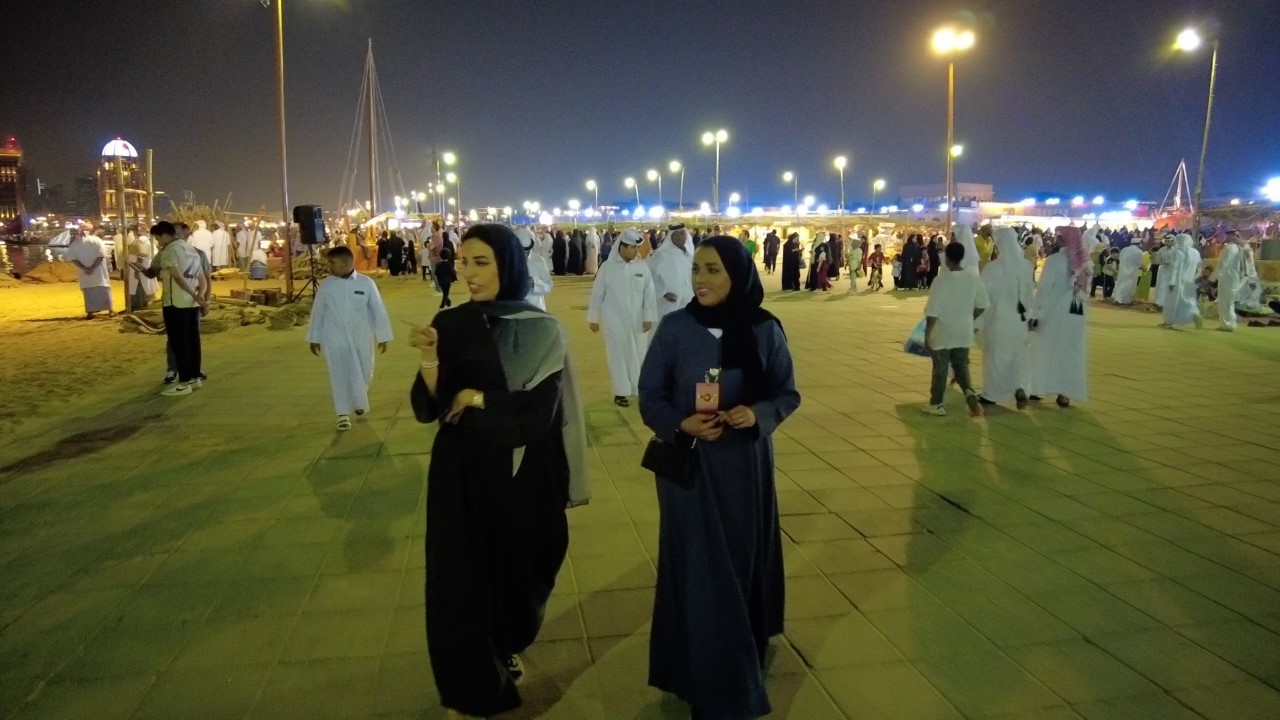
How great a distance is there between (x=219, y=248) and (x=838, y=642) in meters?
27.6

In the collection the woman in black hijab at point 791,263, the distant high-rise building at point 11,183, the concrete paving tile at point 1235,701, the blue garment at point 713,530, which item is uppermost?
the distant high-rise building at point 11,183

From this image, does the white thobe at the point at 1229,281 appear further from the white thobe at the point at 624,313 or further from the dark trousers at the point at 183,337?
the dark trousers at the point at 183,337

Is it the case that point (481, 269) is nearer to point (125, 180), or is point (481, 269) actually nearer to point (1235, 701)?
point (1235, 701)

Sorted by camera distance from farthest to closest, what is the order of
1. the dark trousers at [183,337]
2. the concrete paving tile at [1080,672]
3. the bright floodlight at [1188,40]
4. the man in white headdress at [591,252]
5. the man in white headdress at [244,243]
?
the man in white headdress at [591,252], the man in white headdress at [244,243], the bright floodlight at [1188,40], the dark trousers at [183,337], the concrete paving tile at [1080,672]

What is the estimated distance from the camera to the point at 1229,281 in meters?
14.1

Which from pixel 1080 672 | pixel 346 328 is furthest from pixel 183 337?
pixel 1080 672

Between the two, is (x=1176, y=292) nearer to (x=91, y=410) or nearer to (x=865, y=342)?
(x=865, y=342)

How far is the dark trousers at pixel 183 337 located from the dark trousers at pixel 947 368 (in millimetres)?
7589

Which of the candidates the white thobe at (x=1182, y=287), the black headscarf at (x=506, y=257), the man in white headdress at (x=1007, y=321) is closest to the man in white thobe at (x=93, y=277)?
the man in white headdress at (x=1007, y=321)

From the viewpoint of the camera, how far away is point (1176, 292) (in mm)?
14422

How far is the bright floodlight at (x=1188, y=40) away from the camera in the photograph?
58.6 ft

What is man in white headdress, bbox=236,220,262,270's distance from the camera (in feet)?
97.1

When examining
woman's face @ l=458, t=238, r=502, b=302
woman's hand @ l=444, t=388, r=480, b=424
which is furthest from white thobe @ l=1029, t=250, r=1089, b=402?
woman's hand @ l=444, t=388, r=480, b=424

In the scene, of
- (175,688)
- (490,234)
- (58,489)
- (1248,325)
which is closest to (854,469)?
(490,234)
